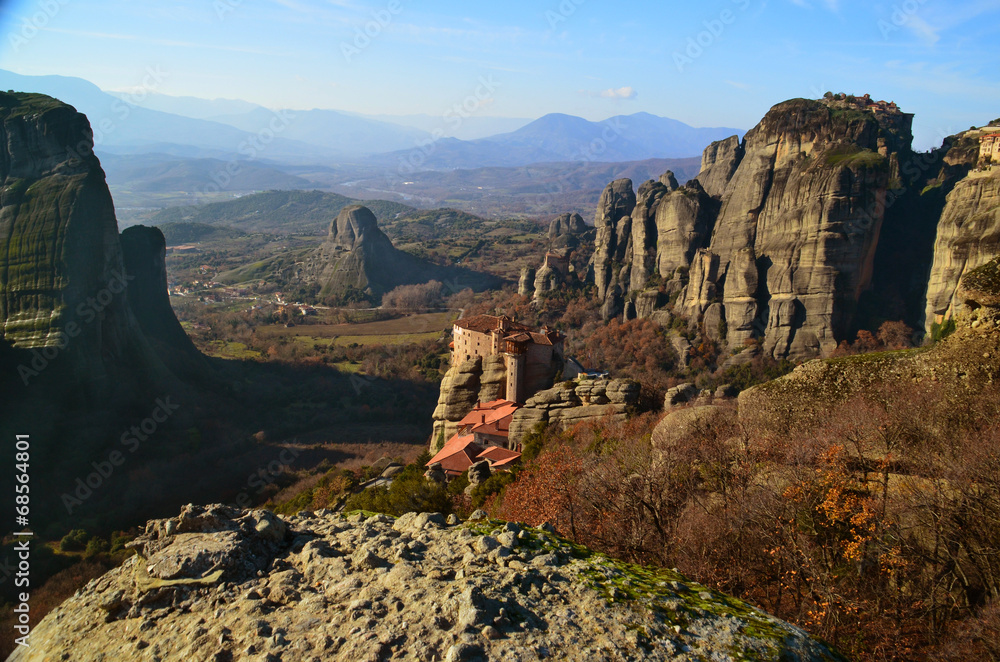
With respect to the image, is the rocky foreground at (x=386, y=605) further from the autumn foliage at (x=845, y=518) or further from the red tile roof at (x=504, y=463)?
the red tile roof at (x=504, y=463)

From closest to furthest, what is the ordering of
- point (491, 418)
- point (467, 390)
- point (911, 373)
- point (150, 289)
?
point (911, 373), point (491, 418), point (467, 390), point (150, 289)

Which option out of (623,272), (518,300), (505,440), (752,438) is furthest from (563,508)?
(518,300)

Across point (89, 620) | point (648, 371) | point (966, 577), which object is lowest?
point (648, 371)

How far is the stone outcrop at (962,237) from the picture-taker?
41.6 metres

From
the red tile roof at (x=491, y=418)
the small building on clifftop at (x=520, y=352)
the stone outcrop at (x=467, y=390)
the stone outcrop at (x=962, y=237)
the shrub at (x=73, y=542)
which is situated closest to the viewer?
the shrub at (x=73, y=542)

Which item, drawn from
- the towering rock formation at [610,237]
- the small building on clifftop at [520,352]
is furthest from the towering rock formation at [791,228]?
the small building on clifftop at [520,352]

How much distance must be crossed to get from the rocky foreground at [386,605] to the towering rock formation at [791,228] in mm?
51175

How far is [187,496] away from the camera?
3544 centimetres

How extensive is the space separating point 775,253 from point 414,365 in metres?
41.6

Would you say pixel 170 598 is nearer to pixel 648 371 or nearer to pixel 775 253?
pixel 648 371

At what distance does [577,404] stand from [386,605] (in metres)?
23.9

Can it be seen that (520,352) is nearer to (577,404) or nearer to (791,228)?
(577,404)

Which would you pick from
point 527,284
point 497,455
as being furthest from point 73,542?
point 527,284

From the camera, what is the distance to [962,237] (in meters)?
43.4
